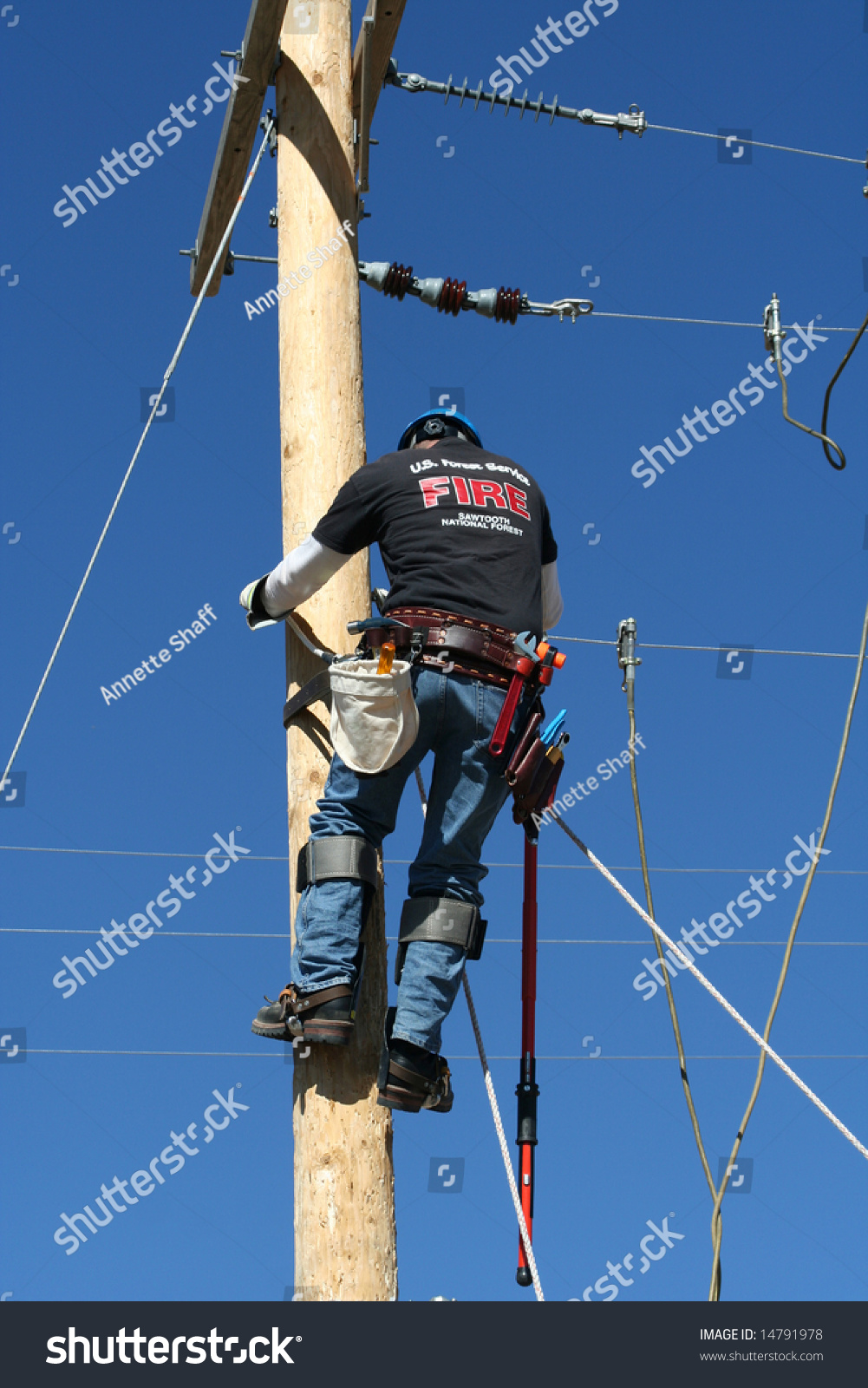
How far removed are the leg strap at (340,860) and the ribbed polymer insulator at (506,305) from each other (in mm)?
2375

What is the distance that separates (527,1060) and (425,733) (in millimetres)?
858

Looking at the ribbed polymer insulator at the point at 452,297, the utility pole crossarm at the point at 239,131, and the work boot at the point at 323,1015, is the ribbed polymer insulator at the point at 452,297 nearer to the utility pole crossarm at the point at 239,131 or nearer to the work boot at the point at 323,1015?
the utility pole crossarm at the point at 239,131

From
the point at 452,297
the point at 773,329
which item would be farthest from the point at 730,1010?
the point at 773,329

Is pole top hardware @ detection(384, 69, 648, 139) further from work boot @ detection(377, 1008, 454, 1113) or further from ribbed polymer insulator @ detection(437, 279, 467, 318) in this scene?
work boot @ detection(377, 1008, 454, 1113)

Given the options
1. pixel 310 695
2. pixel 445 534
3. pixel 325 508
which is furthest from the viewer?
pixel 325 508

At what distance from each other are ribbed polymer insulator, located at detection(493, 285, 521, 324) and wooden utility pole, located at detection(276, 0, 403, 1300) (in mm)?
836

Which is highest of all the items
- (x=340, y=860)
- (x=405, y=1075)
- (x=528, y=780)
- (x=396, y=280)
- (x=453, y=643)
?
(x=396, y=280)

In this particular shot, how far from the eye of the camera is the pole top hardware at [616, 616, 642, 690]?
6.95m

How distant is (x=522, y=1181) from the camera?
12.1 ft

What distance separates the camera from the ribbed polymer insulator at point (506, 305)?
531 cm

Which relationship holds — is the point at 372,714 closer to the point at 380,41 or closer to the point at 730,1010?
the point at 730,1010

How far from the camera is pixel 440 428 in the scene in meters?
4.19
